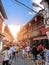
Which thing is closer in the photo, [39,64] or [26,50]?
[39,64]

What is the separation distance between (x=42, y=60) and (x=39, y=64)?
0.42m

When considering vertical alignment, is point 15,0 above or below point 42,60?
above

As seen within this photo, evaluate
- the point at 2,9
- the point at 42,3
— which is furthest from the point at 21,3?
the point at 2,9

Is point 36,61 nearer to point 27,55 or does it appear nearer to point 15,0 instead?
point 15,0

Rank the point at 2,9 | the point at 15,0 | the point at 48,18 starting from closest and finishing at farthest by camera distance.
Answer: the point at 15,0, the point at 48,18, the point at 2,9

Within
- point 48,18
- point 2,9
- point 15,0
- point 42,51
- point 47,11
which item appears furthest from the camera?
point 2,9

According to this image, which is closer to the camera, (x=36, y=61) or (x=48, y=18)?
(x=36, y=61)

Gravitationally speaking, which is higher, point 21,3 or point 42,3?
point 42,3

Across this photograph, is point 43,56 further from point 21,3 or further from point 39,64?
point 21,3

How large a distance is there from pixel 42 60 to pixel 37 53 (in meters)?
0.79

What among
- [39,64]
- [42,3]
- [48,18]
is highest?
[42,3]

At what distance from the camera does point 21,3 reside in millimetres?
14195

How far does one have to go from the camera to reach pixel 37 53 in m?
15.5

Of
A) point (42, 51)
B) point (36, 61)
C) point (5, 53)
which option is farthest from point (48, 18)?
point (5, 53)
